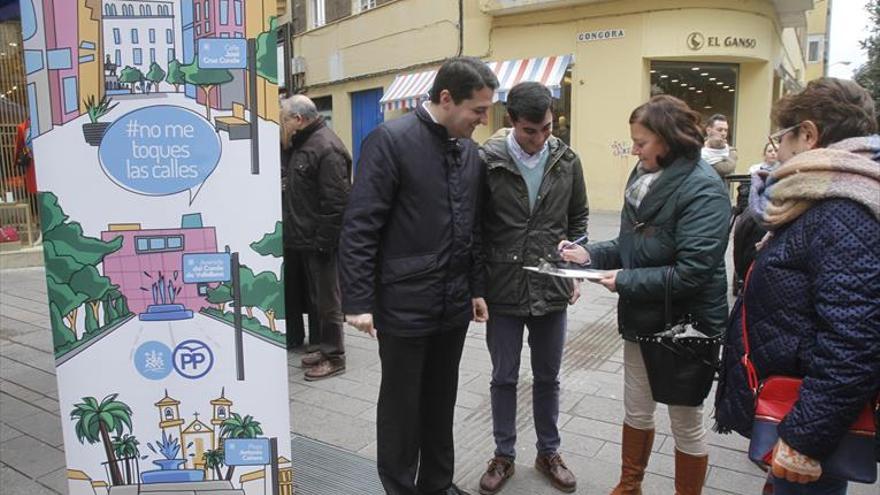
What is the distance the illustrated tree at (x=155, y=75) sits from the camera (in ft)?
7.14

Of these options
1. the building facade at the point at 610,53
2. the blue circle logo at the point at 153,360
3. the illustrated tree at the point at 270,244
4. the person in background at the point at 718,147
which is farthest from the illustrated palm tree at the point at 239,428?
the building facade at the point at 610,53

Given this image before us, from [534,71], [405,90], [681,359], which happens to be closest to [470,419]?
[681,359]

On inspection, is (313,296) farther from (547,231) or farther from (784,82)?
(784,82)

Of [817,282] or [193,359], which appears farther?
[193,359]

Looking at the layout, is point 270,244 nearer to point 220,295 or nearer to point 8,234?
point 220,295

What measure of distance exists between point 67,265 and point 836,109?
8.49 feet

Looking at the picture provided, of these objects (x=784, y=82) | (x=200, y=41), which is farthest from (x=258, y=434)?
(x=784, y=82)

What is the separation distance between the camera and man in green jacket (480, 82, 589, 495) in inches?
118

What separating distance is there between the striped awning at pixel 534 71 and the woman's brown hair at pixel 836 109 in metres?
11.9

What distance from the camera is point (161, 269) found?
2.29 metres

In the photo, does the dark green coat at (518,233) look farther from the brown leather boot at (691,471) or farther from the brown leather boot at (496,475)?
the brown leather boot at (691,471)

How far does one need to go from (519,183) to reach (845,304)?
5.09 feet

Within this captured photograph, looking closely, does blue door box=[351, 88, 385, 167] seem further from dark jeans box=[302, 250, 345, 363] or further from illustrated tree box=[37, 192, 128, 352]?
illustrated tree box=[37, 192, 128, 352]

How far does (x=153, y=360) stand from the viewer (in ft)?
7.70
